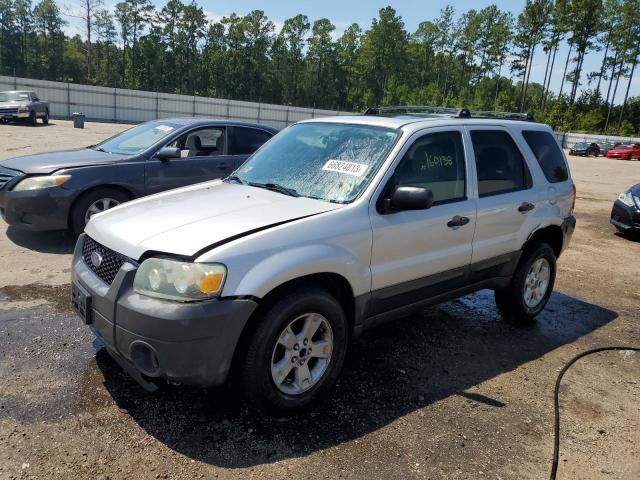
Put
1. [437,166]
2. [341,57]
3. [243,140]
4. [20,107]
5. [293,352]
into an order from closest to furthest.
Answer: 1. [293,352]
2. [437,166]
3. [243,140]
4. [20,107]
5. [341,57]

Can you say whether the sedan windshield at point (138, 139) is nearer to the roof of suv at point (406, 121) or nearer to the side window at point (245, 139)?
the side window at point (245, 139)

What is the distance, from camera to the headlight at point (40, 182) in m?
6.08

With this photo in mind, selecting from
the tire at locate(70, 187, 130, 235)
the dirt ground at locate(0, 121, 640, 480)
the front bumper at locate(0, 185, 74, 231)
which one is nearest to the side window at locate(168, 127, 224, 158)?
the tire at locate(70, 187, 130, 235)

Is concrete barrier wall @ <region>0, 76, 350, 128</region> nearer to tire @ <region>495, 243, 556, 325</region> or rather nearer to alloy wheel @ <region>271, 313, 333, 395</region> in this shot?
tire @ <region>495, 243, 556, 325</region>

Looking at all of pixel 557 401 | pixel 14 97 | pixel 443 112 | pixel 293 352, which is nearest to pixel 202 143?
pixel 443 112

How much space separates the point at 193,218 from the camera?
3.16 meters

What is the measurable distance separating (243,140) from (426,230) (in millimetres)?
4479

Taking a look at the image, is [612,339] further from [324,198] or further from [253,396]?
[253,396]

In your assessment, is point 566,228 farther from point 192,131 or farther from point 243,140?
point 192,131

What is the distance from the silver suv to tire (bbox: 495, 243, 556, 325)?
0.08 feet

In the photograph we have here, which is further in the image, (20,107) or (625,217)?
(20,107)

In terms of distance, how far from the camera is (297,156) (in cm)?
398

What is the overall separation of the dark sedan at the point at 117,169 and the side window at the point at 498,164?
379 cm

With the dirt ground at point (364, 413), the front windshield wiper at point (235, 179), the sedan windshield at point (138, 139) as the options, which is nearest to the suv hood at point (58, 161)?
the sedan windshield at point (138, 139)
